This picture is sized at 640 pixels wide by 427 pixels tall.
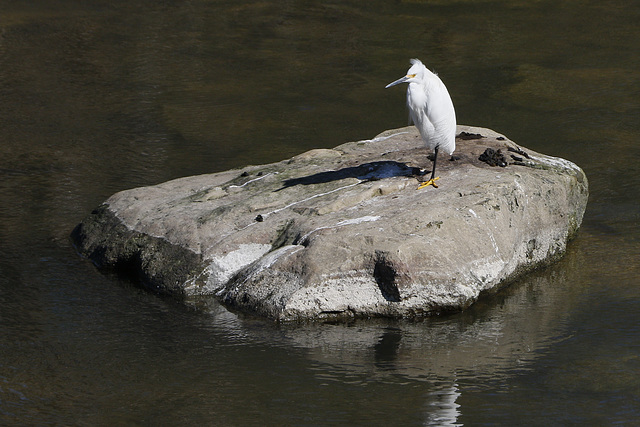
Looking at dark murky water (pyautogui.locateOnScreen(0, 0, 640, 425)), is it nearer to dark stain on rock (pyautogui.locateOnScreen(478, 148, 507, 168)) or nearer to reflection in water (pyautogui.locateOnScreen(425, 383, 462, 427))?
reflection in water (pyautogui.locateOnScreen(425, 383, 462, 427))

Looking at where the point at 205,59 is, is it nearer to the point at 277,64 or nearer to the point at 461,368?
the point at 277,64

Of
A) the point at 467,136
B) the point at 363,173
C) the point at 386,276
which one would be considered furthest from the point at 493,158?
the point at 386,276

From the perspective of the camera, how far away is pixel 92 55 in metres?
14.1

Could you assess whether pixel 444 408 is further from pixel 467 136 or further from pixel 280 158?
pixel 280 158

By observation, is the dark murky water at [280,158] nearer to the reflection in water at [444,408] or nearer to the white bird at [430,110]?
the reflection in water at [444,408]

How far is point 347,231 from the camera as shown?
661cm

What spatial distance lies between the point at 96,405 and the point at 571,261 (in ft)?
13.6

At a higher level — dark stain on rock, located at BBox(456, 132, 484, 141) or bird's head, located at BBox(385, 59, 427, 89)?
bird's head, located at BBox(385, 59, 427, 89)

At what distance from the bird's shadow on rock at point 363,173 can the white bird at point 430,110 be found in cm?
31

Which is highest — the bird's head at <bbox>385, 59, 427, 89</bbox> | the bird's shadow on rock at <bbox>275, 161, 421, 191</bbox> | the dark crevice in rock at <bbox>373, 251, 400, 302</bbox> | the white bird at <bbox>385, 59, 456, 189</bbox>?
the bird's head at <bbox>385, 59, 427, 89</bbox>

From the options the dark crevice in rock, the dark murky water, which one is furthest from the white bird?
the dark murky water

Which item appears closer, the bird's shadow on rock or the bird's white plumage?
the bird's white plumage

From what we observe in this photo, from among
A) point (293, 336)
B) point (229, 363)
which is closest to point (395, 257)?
point (293, 336)

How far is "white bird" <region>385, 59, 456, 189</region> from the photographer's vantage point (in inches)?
293
